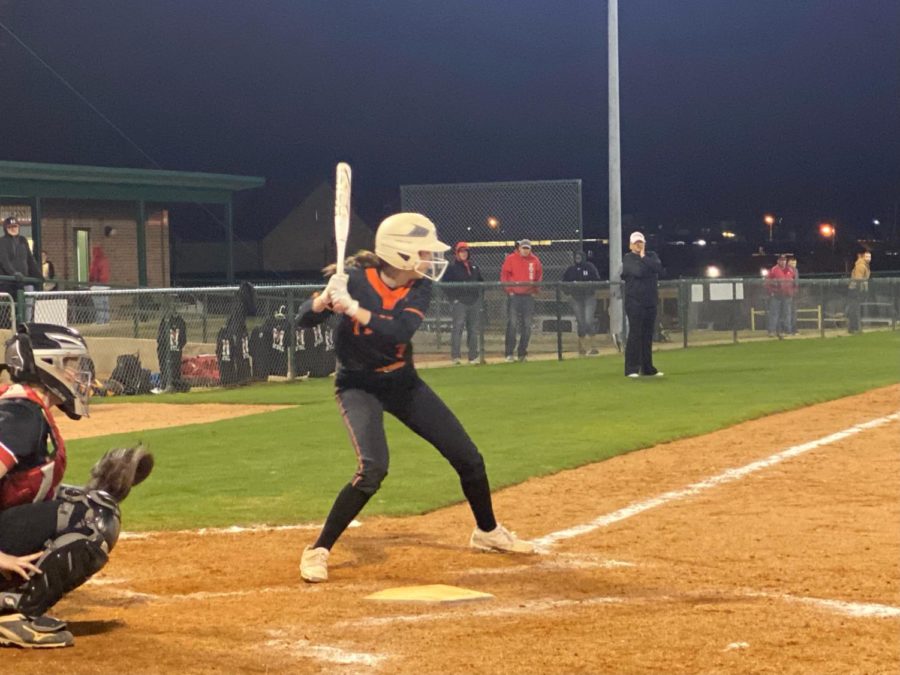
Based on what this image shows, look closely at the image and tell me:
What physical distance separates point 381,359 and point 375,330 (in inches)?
10.7

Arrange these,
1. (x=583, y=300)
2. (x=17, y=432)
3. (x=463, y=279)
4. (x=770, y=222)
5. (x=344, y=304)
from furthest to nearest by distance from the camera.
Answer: (x=770, y=222), (x=583, y=300), (x=463, y=279), (x=344, y=304), (x=17, y=432)

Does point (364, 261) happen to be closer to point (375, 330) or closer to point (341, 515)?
Answer: point (375, 330)

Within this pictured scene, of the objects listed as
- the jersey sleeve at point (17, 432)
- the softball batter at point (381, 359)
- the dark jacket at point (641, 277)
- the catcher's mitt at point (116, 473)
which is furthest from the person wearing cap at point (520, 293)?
the jersey sleeve at point (17, 432)

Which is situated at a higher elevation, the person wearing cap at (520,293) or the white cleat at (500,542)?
the person wearing cap at (520,293)

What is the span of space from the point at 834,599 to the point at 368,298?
8.86 feet

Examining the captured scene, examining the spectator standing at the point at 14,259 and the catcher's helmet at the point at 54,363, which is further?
the spectator standing at the point at 14,259

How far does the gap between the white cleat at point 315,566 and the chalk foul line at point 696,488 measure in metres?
1.40

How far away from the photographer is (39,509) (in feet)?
18.6

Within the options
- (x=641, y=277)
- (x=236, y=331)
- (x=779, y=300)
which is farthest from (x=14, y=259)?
(x=779, y=300)

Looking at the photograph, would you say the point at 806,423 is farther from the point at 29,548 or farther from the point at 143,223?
the point at 143,223

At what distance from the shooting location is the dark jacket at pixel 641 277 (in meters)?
19.0

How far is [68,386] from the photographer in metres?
5.72

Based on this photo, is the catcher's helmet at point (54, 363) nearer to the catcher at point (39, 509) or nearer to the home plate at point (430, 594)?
the catcher at point (39, 509)

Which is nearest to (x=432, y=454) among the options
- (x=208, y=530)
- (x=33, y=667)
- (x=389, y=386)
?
(x=208, y=530)
